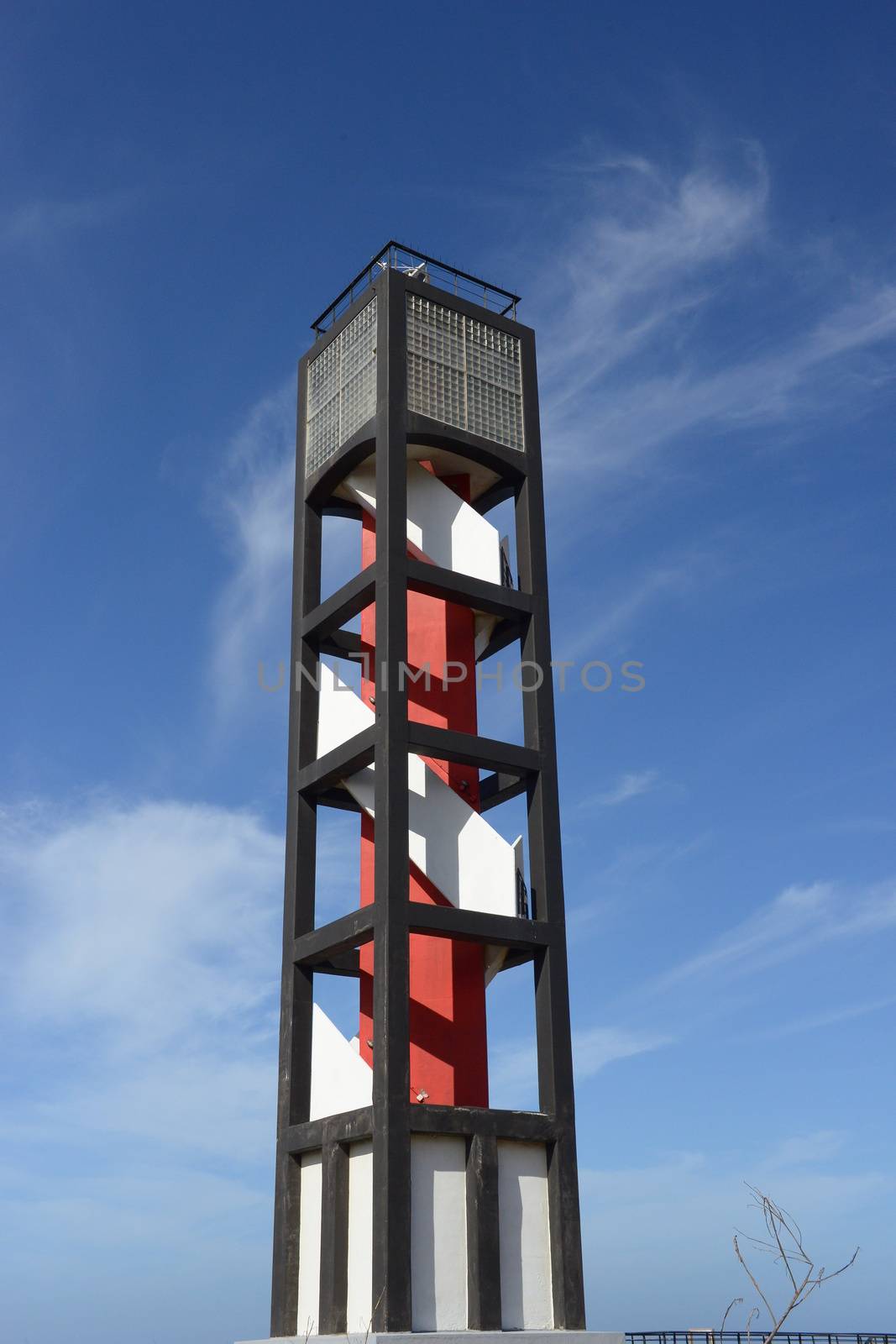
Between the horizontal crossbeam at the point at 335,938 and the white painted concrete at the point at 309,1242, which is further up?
the horizontal crossbeam at the point at 335,938

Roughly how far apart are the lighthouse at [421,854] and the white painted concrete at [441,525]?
0.04m

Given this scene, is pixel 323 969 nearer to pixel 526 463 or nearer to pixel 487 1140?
pixel 487 1140

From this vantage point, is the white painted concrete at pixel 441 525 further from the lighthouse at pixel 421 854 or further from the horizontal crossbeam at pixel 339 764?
the horizontal crossbeam at pixel 339 764

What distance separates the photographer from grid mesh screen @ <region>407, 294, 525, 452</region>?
22.0 meters

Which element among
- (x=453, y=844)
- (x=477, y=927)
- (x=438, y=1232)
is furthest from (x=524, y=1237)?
(x=453, y=844)

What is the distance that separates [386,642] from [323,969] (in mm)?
5188

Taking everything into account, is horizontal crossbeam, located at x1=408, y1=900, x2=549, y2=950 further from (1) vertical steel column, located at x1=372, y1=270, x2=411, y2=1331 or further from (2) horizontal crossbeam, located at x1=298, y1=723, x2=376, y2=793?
(2) horizontal crossbeam, located at x1=298, y1=723, x2=376, y2=793

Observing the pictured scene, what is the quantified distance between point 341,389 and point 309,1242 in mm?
13431

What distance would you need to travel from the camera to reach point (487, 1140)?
17.6 meters

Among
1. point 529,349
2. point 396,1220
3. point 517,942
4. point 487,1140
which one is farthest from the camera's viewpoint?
point 529,349

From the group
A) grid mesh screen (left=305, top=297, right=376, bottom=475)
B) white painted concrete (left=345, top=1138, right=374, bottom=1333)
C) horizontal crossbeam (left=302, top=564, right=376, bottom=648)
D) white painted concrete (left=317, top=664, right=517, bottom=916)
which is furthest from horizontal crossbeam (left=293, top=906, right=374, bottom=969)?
grid mesh screen (left=305, top=297, right=376, bottom=475)

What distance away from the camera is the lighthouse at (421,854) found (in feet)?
56.2

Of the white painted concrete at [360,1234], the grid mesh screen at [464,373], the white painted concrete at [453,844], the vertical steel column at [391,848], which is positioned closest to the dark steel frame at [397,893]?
the vertical steel column at [391,848]

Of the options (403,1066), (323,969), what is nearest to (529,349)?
(323,969)
